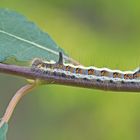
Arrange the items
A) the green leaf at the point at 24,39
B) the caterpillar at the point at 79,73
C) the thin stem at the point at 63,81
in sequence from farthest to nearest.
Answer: the green leaf at the point at 24,39 < the caterpillar at the point at 79,73 < the thin stem at the point at 63,81

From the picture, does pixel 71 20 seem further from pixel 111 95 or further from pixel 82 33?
pixel 111 95

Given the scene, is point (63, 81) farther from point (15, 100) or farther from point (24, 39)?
point (24, 39)

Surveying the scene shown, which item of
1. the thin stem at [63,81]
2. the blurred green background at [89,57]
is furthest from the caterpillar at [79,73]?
the blurred green background at [89,57]

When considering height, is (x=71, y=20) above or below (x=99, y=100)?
above

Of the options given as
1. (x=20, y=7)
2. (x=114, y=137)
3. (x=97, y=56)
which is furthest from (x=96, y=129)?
(x=20, y=7)

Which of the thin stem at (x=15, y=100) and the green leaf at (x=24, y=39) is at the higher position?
the green leaf at (x=24, y=39)

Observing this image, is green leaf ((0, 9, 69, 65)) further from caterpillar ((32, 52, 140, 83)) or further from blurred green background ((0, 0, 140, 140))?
blurred green background ((0, 0, 140, 140))

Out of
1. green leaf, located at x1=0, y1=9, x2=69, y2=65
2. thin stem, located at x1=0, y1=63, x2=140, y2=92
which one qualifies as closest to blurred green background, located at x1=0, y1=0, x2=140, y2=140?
green leaf, located at x1=0, y1=9, x2=69, y2=65

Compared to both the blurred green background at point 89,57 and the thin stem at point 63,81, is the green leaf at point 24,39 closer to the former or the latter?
the thin stem at point 63,81

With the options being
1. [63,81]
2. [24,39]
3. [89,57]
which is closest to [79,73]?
[63,81]
